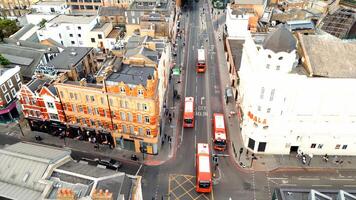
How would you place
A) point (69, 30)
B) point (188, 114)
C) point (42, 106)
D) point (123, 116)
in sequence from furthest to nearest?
1. point (69, 30)
2. point (188, 114)
3. point (42, 106)
4. point (123, 116)

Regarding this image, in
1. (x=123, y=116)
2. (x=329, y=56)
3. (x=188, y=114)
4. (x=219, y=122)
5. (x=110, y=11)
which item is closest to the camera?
(x=329, y=56)

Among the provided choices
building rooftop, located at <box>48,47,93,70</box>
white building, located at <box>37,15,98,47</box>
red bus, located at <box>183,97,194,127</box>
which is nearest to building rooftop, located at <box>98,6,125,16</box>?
white building, located at <box>37,15,98,47</box>

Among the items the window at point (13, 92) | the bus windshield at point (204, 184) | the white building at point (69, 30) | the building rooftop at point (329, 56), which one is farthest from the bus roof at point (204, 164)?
the white building at point (69, 30)

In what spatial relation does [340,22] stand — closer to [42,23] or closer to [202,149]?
[202,149]

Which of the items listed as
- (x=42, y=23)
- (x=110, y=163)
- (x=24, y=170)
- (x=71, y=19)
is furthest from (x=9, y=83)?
(x=42, y=23)

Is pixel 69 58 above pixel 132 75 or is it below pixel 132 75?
below

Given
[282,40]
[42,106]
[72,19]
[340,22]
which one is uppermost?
[282,40]

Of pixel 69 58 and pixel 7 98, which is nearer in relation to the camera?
pixel 7 98

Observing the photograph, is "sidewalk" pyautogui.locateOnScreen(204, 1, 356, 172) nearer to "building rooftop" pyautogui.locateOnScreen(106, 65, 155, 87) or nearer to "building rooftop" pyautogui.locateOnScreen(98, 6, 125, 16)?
"building rooftop" pyautogui.locateOnScreen(106, 65, 155, 87)
